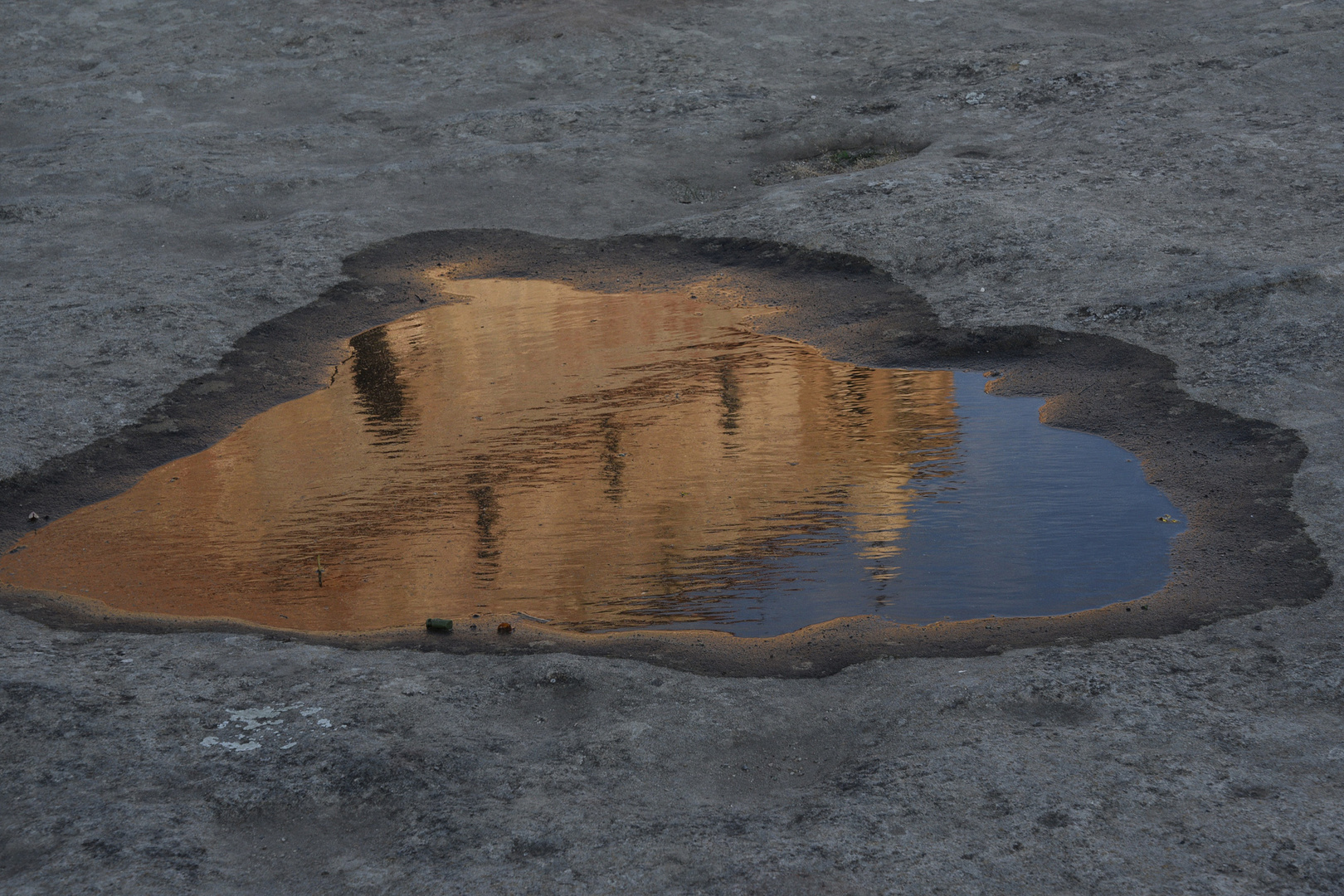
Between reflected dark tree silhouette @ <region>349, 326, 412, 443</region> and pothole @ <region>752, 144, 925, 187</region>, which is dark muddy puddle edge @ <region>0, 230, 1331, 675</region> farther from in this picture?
pothole @ <region>752, 144, 925, 187</region>

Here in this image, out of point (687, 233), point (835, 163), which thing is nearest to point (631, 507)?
point (687, 233)

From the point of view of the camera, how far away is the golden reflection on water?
545cm

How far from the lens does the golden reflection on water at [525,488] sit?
545 centimetres

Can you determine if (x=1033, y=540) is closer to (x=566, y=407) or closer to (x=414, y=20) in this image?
(x=566, y=407)

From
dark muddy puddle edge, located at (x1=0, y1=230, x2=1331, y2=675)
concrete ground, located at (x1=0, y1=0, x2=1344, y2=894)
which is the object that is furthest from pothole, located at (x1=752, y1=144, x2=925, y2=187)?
dark muddy puddle edge, located at (x1=0, y1=230, x2=1331, y2=675)

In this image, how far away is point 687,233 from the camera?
10234 mm

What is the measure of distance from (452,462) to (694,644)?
2.48 meters

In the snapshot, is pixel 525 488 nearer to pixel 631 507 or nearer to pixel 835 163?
pixel 631 507

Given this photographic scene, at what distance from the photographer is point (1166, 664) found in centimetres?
435

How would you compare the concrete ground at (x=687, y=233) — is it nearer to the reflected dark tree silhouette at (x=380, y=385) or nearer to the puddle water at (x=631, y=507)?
the puddle water at (x=631, y=507)

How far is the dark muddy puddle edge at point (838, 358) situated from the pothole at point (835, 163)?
154 centimetres

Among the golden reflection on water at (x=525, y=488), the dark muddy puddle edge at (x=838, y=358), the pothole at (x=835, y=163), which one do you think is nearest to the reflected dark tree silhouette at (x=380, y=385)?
the golden reflection on water at (x=525, y=488)

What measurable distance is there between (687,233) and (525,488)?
14.9 ft

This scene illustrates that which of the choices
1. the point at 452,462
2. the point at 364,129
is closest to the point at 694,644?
the point at 452,462
